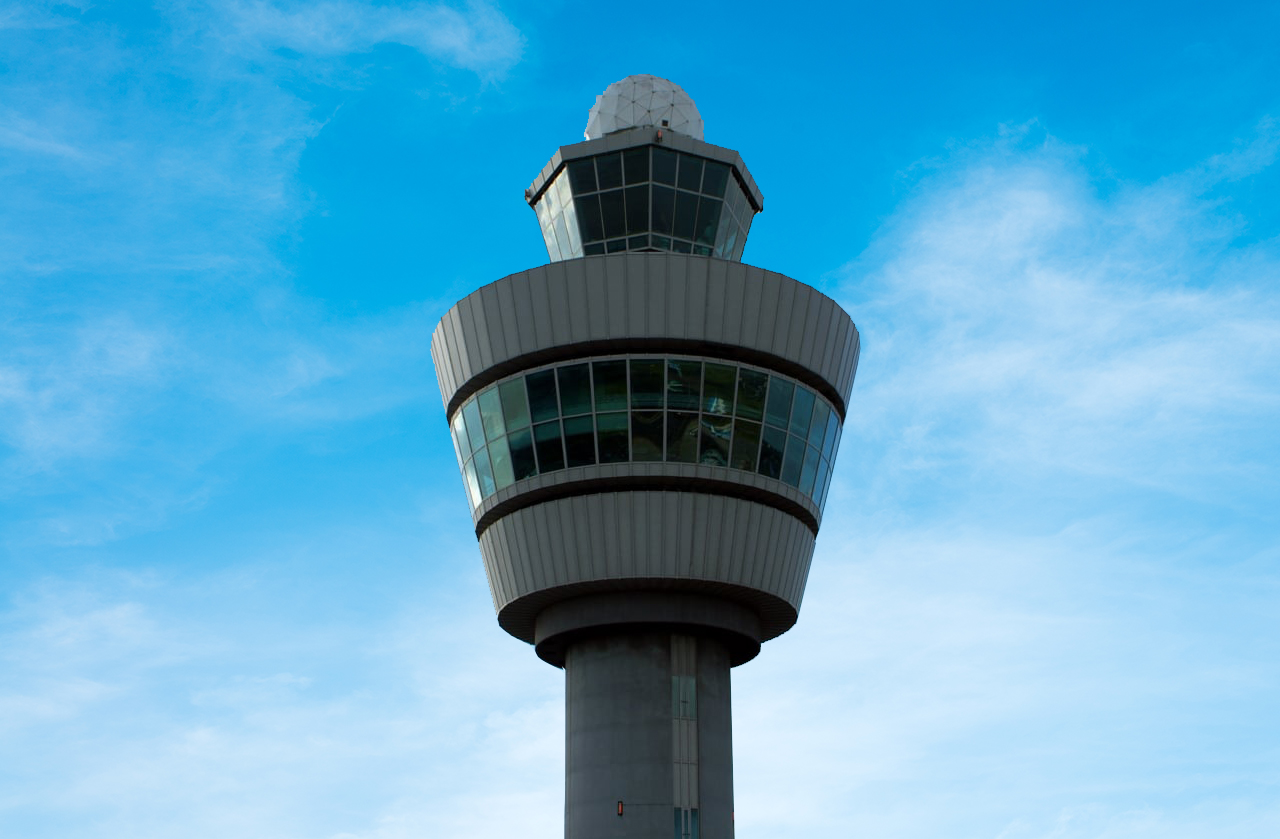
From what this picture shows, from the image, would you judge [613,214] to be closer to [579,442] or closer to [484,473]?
[579,442]

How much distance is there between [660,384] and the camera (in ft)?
119

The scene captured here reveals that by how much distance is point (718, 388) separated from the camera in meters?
36.4

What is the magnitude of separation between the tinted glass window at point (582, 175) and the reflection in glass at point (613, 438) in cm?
882

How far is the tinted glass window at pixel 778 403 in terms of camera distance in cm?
3706

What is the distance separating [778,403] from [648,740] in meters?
9.67

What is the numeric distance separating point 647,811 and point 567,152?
63.6 feet

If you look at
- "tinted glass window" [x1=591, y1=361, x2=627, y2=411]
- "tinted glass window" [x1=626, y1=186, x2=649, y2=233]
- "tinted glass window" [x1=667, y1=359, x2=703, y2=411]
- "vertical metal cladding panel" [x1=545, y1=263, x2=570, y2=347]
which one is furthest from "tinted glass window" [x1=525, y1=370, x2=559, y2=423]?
"tinted glass window" [x1=626, y1=186, x2=649, y2=233]

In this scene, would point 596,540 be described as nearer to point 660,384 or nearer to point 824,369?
point 660,384

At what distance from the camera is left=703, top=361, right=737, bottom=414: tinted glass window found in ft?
119

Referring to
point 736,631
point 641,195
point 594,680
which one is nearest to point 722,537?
point 736,631

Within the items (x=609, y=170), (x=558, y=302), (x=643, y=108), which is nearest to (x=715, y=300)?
(x=558, y=302)

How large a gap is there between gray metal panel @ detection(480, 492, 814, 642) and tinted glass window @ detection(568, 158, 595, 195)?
10.5 meters

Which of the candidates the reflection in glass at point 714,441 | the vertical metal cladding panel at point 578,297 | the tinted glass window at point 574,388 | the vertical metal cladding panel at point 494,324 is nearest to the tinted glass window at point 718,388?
the reflection in glass at point 714,441

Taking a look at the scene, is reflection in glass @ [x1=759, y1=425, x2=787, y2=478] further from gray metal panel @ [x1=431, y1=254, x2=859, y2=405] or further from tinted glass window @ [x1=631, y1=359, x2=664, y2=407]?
tinted glass window @ [x1=631, y1=359, x2=664, y2=407]
